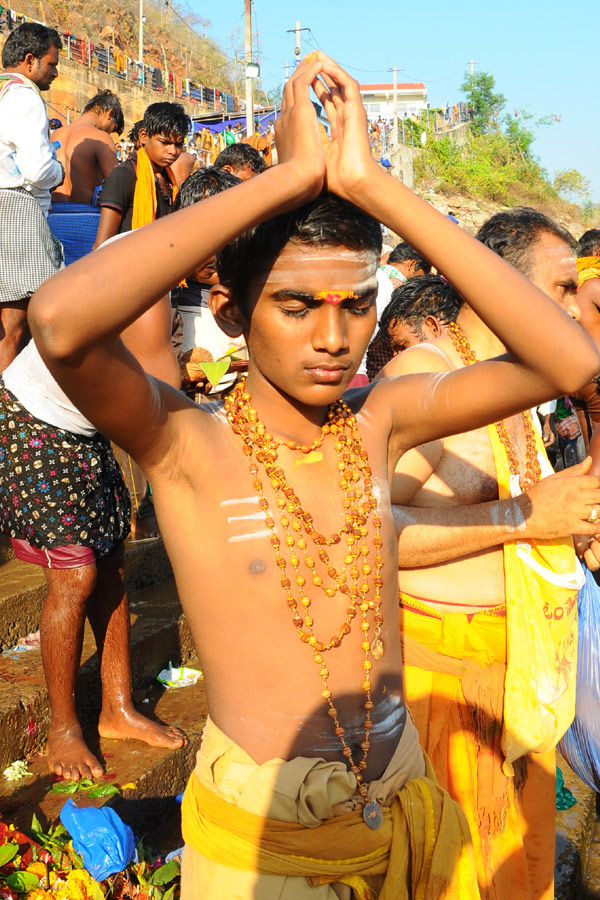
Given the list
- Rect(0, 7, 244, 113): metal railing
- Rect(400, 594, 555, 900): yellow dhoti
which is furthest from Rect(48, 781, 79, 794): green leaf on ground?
Rect(0, 7, 244, 113): metal railing

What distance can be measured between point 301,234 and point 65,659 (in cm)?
212

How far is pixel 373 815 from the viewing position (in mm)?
1681

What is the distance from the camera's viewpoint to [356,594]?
1.77 meters

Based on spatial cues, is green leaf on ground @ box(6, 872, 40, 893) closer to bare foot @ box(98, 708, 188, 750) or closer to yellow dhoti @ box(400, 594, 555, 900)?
bare foot @ box(98, 708, 188, 750)

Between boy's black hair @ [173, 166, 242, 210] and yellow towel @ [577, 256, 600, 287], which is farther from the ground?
boy's black hair @ [173, 166, 242, 210]

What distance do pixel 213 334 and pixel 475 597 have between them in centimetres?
232

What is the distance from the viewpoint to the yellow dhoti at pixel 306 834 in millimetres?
1620

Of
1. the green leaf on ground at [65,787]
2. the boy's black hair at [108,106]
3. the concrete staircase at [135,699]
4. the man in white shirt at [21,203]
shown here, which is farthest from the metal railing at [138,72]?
the green leaf on ground at [65,787]

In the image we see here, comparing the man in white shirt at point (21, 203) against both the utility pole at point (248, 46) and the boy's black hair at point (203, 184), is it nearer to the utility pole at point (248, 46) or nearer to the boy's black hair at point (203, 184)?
the boy's black hair at point (203, 184)

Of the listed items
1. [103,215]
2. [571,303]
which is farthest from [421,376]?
[103,215]

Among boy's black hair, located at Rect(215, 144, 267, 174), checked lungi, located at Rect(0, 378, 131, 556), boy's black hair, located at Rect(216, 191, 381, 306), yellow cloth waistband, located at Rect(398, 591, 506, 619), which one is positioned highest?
boy's black hair, located at Rect(215, 144, 267, 174)

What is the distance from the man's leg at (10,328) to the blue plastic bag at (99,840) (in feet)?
8.17

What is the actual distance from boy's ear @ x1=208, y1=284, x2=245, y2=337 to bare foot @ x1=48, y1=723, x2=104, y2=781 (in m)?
2.05

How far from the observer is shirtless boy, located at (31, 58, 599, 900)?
5.23 ft
